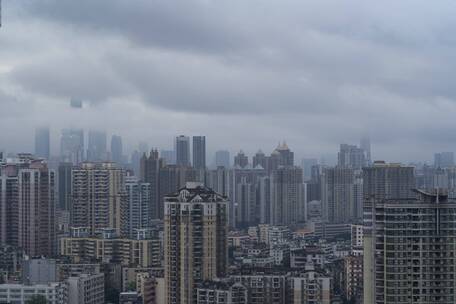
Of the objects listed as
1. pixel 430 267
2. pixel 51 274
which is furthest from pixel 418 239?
pixel 51 274

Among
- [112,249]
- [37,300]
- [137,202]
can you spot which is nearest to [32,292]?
[37,300]

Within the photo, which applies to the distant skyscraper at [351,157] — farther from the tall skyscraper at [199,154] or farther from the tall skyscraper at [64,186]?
the tall skyscraper at [64,186]

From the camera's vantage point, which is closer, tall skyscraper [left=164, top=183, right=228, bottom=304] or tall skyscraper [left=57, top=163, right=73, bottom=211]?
tall skyscraper [left=164, top=183, right=228, bottom=304]

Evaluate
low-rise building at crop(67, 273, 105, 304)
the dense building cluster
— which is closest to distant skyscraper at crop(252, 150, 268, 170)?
the dense building cluster

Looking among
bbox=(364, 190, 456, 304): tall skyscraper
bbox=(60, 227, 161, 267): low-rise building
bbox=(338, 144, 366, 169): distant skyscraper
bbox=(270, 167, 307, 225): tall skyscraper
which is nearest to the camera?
bbox=(364, 190, 456, 304): tall skyscraper

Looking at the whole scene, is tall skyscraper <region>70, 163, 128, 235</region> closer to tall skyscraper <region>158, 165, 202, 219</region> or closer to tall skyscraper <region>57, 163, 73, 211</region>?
tall skyscraper <region>57, 163, 73, 211</region>

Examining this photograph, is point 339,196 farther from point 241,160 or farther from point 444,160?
point 444,160

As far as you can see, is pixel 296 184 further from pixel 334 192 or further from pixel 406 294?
pixel 406 294
